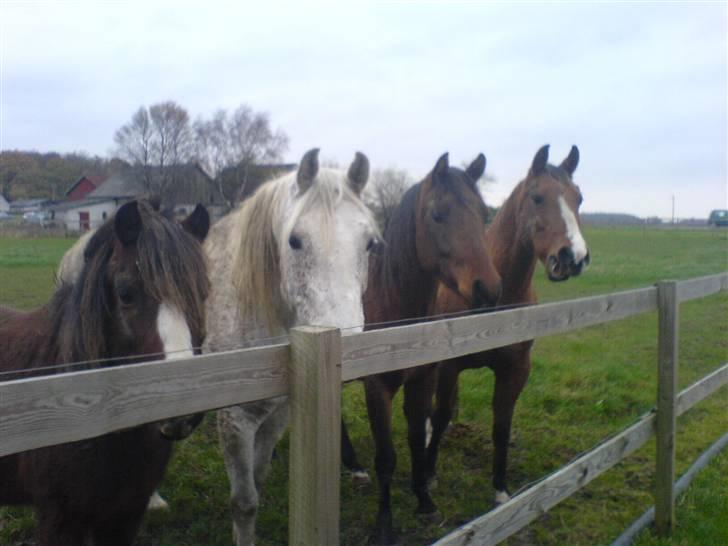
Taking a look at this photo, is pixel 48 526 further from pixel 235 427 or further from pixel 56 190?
pixel 56 190

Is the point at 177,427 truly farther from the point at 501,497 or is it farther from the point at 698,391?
the point at 698,391

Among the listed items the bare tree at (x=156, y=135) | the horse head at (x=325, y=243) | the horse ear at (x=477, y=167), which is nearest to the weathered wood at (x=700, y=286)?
the horse ear at (x=477, y=167)

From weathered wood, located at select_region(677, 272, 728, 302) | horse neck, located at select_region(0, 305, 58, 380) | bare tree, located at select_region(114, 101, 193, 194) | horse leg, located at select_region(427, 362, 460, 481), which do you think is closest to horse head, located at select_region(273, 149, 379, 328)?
horse neck, located at select_region(0, 305, 58, 380)

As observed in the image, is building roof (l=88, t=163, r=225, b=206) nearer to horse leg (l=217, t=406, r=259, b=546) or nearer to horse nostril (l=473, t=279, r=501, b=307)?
horse leg (l=217, t=406, r=259, b=546)

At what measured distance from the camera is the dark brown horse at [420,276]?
11.2 ft

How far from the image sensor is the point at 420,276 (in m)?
3.71

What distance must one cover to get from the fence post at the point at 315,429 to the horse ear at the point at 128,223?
3.41ft

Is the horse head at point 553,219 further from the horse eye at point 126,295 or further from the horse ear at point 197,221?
the horse eye at point 126,295

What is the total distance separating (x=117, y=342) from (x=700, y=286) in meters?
3.80

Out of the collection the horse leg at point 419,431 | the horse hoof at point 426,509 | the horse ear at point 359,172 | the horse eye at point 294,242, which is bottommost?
the horse hoof at point 426,509

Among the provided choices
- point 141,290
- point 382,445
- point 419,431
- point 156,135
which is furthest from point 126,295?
point 156,135

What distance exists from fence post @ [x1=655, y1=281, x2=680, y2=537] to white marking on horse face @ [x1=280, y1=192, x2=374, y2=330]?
1996mm

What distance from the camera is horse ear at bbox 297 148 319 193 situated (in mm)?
2830

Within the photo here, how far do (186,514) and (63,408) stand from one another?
3048mm
